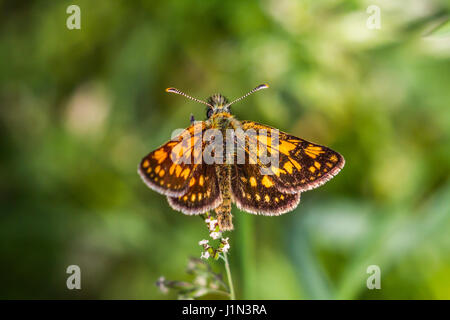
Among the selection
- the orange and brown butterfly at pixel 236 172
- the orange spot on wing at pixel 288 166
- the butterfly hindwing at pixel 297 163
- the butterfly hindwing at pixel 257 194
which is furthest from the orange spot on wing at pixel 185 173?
the orange spot on wing at pixel 288 166

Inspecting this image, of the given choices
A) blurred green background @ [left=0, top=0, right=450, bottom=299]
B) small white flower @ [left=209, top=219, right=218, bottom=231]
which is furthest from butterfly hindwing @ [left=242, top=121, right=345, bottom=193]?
blurred green background @ [left=0, top=0, right=450, bottom=299]

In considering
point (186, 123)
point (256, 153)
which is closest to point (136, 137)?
point (186, 123)

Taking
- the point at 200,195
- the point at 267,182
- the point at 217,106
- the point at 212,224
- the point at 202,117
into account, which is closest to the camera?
the point at 212,224

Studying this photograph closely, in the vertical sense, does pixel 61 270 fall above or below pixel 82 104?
below

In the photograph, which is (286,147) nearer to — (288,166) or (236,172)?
(288,166)

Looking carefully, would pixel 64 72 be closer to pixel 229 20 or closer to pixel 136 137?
pixel 136 137

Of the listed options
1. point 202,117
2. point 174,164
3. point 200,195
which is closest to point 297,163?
point 200,195

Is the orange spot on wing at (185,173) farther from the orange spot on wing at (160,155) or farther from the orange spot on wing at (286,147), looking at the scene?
the orange spot on wing at (286,147)
